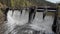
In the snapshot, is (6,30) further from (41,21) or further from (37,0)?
(37,0)

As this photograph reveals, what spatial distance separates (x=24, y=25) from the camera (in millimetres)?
12062

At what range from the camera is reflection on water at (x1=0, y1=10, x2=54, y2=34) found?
34.5 ft

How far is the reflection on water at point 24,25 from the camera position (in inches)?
414

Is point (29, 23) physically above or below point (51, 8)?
below

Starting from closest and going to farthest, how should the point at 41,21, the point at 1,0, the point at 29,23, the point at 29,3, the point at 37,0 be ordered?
1. the point at 29,23
2. the point at 41,21
3. the point at 1,0
4. the point at 29,3
5. the point at 37,0

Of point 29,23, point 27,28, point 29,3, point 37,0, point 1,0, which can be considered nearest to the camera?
point 27,28

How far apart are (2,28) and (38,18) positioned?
4308mm

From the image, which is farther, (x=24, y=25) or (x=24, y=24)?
(x=24, y=24)

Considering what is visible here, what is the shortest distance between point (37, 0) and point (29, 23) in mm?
6551

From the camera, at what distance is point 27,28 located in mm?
11133

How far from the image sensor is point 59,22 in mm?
9500

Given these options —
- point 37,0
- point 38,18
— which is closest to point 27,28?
point 38,18

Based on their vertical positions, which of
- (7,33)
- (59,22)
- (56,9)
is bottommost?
(7,33)

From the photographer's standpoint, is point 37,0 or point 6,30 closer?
point 6,30
